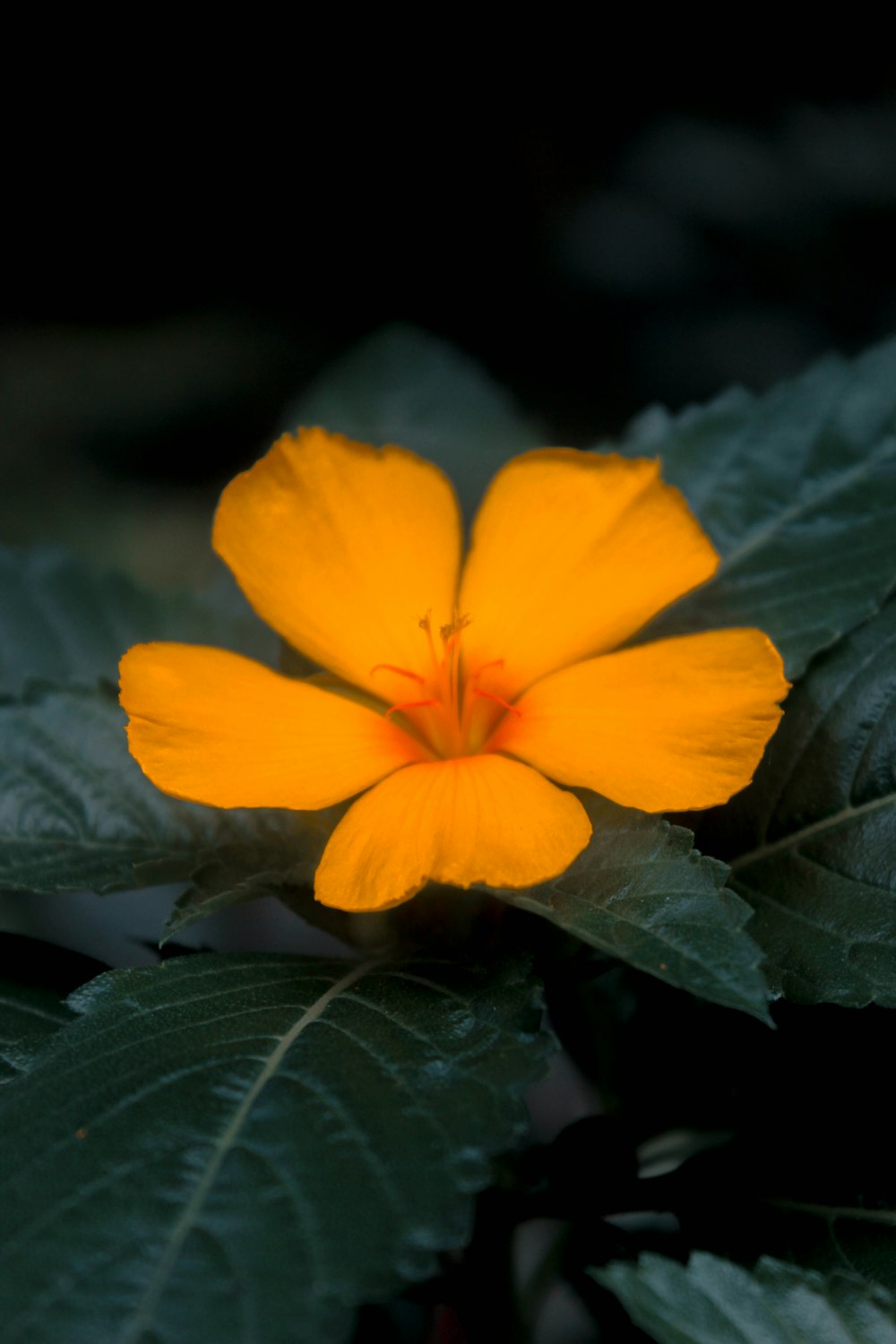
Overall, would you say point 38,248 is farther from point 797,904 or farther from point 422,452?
point 797,904

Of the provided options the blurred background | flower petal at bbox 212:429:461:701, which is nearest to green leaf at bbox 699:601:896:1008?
flower petal at bbox 212:429:461:701

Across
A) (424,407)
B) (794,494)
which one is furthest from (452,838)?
(424,407)

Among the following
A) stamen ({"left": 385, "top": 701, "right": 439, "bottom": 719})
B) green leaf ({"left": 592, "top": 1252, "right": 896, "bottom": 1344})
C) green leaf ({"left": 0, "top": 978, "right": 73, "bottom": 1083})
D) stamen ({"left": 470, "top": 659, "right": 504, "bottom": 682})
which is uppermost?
stamen ({"left": 470, "top": 659, "right": 504, "bottom": 682})

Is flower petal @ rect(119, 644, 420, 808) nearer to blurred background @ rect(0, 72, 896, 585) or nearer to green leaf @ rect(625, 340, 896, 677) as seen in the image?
green leaf @ rect(625, 340, 896, 677)

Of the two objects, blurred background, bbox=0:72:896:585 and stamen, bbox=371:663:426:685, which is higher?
blurred background, bbox=0:72:896:585

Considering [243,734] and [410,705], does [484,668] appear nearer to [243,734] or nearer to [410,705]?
[410,705]

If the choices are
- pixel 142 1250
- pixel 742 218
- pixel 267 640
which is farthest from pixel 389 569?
pixel 742 218
